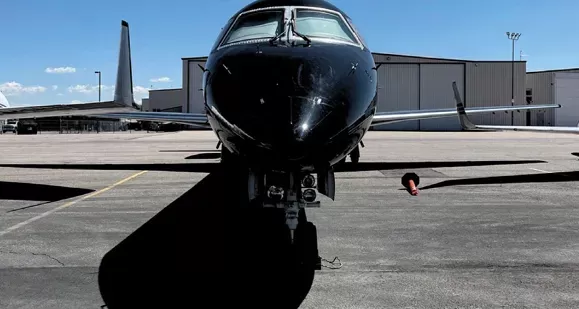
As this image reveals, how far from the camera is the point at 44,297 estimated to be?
461cm

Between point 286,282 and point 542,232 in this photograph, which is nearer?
point 286,282

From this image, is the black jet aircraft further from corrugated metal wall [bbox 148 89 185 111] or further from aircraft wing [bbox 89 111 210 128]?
corrugated metal wall [bbox 148 89 185 111]

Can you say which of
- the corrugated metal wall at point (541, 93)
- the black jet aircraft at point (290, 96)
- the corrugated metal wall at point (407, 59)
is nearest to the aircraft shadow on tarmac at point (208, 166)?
the black jet aircraft at point (290, 96)

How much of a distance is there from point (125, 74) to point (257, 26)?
8.90m

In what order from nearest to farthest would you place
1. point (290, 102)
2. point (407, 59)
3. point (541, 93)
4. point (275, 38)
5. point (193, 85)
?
A: 1. point (290, 102)
2. point (275, 38)
3. point (407, 59)
4. point (193, 85)
5. point (541, 93)

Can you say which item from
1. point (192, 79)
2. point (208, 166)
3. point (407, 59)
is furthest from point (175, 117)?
point (407, 59)

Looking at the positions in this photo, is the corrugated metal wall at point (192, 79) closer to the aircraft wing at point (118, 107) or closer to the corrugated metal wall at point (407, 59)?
the corrugated metal wall at point (407, 59)

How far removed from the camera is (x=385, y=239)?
6828 mm

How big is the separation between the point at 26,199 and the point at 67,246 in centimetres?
461

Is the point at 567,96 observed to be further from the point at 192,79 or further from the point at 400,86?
the point at 192,79

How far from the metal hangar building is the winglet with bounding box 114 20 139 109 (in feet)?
197

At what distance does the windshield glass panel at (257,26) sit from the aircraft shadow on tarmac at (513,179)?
6.68 metres

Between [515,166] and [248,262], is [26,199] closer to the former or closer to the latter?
[248,262]

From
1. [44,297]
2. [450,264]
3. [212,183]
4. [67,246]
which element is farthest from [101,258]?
[212,183]
